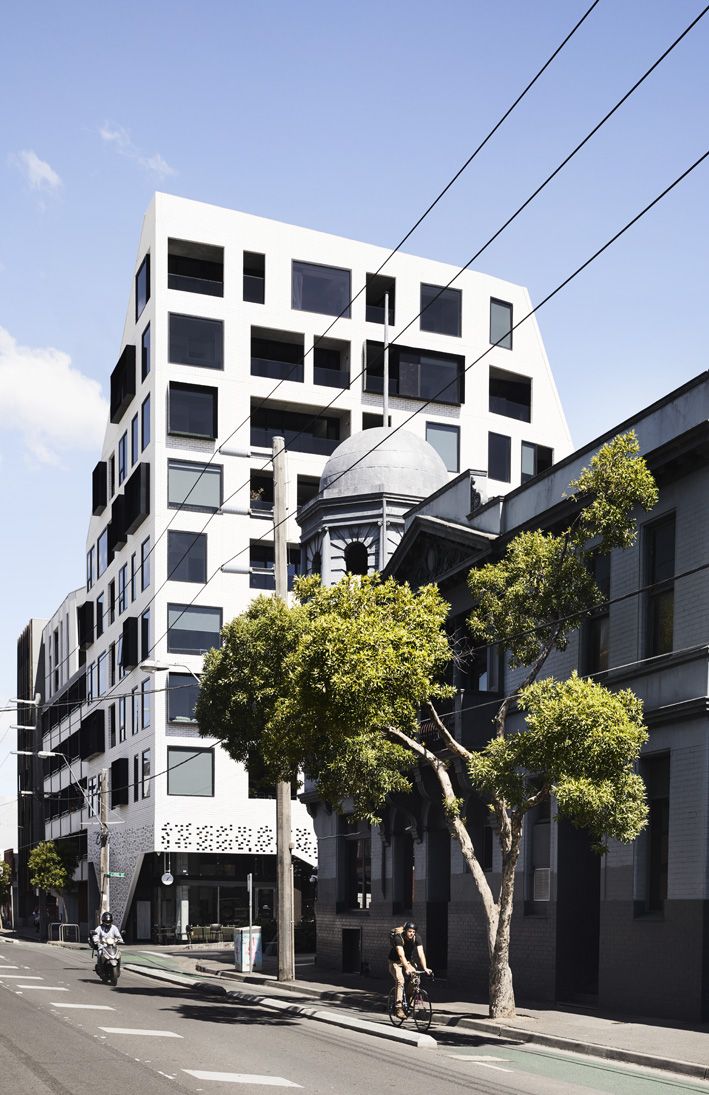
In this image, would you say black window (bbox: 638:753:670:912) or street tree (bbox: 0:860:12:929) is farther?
street tree (bbox: 0:860:12:929)

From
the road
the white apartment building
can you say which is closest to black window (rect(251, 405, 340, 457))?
the white apartment building

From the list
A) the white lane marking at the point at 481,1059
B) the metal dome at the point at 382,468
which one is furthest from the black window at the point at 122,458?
the white lane marking at the point at 481,1059

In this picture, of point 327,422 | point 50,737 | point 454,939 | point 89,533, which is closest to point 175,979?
point 454,939

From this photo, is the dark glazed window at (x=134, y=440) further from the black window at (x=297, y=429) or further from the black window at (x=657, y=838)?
the black window at (x=657, y=838)

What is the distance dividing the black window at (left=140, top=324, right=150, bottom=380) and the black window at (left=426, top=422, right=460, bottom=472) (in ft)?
40.8

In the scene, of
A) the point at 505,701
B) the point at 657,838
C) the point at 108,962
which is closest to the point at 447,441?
the point at 108,962

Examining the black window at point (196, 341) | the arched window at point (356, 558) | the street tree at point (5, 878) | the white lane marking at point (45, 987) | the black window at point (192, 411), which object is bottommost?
the street tree at point (5, 878)

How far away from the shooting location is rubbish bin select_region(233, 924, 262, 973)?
3281 centimetres

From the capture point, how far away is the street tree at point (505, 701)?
1842 cm

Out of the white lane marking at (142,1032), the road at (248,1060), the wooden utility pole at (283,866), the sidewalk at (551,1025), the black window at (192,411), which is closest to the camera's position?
the road at (248,1060)

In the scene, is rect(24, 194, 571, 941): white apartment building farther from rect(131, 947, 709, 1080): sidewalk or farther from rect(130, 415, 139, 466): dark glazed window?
rect(131, 947, 709, 1080): sidewalk

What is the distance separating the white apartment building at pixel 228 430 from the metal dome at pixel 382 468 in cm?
1376

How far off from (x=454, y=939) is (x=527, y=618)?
1105 cm

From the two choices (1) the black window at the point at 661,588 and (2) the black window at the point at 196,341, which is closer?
(1) the black window at the point at 661,588
